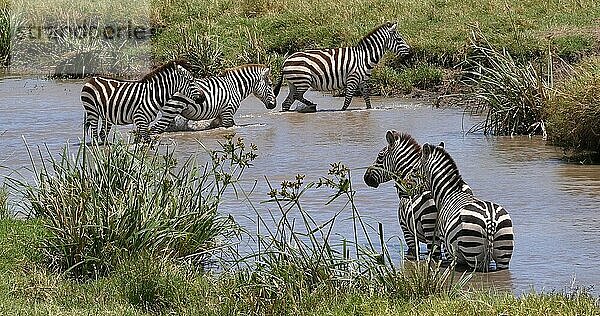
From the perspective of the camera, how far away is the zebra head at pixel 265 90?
2000cm

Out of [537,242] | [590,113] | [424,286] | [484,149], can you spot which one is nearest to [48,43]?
[484,149]

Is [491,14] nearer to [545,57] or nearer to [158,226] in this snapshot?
[545,57]

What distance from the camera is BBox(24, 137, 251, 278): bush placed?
8469 millimetres

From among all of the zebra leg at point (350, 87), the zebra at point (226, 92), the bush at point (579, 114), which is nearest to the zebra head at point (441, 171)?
the bush at point (579, 114)

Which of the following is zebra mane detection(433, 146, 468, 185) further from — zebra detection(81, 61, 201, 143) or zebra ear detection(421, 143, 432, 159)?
zebra detection(81, 61, 201, 143)

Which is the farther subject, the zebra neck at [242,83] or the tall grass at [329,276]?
the zebra neck at [242,83]

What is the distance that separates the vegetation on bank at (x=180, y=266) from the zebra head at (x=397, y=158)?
51.5 inches

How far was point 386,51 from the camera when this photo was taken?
862 inches

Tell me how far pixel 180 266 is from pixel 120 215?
1.88 ft

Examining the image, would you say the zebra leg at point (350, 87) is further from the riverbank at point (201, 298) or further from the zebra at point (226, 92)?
the riverbank at point (201, 298)

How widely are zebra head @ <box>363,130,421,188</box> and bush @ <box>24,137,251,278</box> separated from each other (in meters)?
2.30

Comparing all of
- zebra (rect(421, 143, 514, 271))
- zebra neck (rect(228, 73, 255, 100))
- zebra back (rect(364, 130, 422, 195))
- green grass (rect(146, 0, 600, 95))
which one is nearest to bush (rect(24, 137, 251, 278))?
zebra (rect(421, 143, 514, 271))

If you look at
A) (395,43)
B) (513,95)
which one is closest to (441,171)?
(513,95)

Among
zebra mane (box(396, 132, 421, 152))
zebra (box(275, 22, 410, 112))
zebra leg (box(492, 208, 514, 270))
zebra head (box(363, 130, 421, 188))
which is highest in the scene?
zebra (box(275, 22, 410, 112))
